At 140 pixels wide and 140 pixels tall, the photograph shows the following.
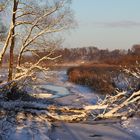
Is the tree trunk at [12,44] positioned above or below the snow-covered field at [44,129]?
above

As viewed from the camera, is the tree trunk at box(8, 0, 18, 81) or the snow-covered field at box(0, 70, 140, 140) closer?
the snow-covered field at box(0, 70, 140, 140)

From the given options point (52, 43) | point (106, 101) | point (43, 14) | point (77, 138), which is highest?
point (43, 14)

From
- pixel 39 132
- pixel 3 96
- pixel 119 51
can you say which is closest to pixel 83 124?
pixel 39 132

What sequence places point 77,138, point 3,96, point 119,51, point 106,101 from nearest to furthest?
1. point 77,138
2. point 106,101
3. point 3,96
4. point 119,51

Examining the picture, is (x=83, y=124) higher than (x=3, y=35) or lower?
lower

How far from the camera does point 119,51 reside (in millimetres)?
89938

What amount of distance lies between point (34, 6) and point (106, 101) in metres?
6.93

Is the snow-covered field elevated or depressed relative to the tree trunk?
depressed

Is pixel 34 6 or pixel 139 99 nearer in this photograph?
pixel 139 99

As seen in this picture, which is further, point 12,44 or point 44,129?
point 12,44

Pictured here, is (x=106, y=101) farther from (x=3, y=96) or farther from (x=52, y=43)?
(x=52, y=43)

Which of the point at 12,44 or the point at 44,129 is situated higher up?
the point at 12,44

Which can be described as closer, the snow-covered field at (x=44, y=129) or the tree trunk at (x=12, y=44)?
the snow-covered field at (x=44, y=129)

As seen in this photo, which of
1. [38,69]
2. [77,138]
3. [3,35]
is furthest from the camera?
[3,35]
